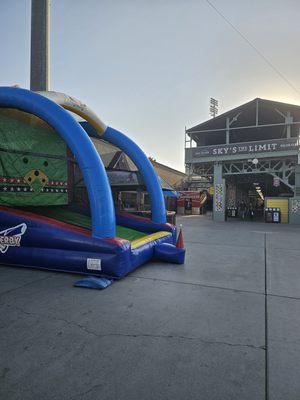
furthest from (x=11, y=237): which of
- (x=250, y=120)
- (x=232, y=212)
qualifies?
(x=250, y=120)

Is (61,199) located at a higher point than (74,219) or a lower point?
higher

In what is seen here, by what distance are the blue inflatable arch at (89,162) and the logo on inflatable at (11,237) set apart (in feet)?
5.72

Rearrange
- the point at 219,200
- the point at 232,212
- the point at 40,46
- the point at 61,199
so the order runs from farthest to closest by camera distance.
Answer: the point at 232,212, the point at 219,200, the point at 40,46, the point at 61,199

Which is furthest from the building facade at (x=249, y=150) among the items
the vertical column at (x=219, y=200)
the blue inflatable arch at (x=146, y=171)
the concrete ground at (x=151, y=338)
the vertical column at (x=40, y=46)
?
the concrete ground at (x=151, y=338)

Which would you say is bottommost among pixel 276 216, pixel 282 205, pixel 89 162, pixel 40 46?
pixel 276 216

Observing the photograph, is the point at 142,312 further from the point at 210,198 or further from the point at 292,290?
the point at 210,198

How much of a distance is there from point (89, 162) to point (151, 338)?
142 inches

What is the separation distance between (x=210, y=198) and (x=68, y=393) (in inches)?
1427

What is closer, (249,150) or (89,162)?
(89,162)

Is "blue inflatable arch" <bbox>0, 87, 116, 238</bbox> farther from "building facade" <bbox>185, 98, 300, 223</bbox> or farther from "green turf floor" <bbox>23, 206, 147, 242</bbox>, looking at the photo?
"building facade" <bbox>185, 98, 300, 223</bbox>

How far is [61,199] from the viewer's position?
28.1 ft

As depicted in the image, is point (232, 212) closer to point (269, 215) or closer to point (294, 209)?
point (269, 215)

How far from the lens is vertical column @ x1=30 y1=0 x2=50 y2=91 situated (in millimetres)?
17422

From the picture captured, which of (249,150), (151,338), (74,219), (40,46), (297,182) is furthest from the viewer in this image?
(249,150)
